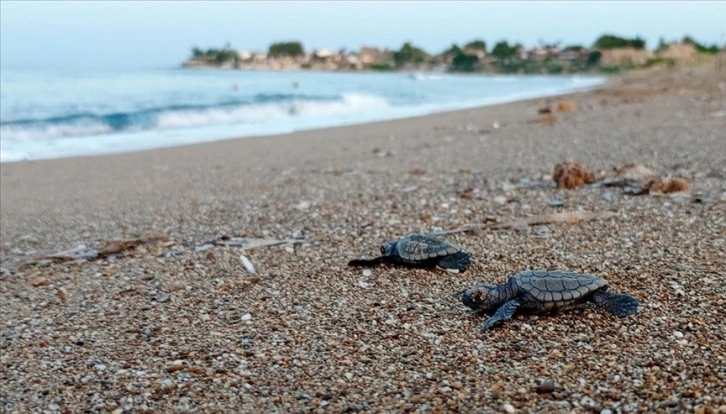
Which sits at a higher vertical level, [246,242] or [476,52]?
[246,242]

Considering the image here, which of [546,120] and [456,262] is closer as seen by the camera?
[456,262]

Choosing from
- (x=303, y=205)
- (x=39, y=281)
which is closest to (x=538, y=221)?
(x=303, y=205)

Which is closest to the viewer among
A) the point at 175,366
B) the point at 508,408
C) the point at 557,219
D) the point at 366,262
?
the point at 508,408

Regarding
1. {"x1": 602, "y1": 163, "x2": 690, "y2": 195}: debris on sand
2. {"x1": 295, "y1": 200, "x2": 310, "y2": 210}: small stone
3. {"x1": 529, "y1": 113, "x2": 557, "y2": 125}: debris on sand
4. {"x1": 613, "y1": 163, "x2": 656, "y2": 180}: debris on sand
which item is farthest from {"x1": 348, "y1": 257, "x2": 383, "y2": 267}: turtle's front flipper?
{"x1": 529, "y1": 113, "x2": 557, "y2": 125}: debris on sand

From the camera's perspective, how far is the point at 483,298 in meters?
3.44

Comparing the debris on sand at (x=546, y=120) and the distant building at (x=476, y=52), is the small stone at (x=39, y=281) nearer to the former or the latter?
the debris on sand at (x=546, y=120)

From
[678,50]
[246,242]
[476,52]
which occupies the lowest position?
[678,50]

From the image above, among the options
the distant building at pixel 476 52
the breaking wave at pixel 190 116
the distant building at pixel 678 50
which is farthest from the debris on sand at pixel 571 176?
the distant building at pixel 476 52

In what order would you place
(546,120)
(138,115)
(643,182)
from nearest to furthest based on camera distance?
(643,182)
(546,120)
(138,115)

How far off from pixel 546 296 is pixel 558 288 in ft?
0.25

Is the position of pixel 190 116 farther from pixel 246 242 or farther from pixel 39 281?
pixel 39 281

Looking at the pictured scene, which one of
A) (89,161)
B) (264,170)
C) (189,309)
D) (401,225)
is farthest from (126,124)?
(189,309)

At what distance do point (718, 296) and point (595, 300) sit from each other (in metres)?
0.66

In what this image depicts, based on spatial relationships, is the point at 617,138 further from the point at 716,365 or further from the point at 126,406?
the point at 126,406
